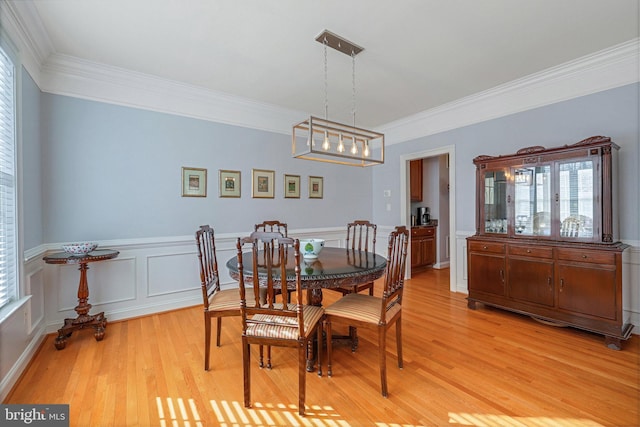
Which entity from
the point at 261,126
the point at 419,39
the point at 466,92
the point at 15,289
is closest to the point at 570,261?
the point at 466,92

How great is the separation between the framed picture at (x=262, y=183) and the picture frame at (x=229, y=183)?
22cm

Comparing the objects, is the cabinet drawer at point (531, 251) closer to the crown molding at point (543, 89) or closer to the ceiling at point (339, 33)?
the crown molding at point (543, 89)

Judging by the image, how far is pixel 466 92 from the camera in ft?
11.9

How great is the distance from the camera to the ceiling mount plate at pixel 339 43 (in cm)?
240

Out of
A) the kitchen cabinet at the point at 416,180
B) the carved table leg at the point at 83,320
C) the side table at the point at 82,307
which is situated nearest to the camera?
the side table at the point at 82,307

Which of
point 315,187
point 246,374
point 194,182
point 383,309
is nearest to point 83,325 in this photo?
point 194,182

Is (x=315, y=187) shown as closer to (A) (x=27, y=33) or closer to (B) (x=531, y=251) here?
(B) (x=531, y=251)

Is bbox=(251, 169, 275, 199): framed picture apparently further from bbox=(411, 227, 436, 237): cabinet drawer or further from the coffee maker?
the coffee maker

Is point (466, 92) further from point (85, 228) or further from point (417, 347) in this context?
point (85, 228)

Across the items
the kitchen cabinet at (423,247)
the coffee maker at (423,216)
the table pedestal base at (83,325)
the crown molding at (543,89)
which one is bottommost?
the table pedestal base at (83,325)

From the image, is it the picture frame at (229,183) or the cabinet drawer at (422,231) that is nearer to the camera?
the picture frame at (229,183)

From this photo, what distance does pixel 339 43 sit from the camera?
8.23ft

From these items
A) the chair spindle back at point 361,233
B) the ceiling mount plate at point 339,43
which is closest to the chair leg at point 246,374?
the chair spindle back at point 361,233

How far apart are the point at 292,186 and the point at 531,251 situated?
3.10 metres
